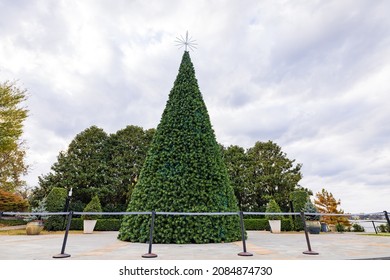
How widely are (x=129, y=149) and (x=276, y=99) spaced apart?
692 inches

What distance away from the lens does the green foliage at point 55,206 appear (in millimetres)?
14242

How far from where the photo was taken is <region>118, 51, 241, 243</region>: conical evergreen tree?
6.86 metres

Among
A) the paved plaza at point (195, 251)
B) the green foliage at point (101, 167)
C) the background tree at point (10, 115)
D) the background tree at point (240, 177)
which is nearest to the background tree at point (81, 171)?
the green foliage at point (101, 167)

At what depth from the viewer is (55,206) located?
14.2 meters

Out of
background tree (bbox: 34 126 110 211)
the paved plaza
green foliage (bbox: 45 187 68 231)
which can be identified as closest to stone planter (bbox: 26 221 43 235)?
green foliage (bbox: 45 187 68 231)

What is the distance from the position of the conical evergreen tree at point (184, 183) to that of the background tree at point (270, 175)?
1750cm

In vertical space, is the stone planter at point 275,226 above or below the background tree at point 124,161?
below

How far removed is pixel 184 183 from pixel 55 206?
1113 cm

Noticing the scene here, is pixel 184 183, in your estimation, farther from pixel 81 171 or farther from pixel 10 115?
pixel 10 115

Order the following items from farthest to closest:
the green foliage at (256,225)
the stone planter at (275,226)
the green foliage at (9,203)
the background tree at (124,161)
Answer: the background tree at (124,161) < the green foliage at (9,203) < the green foliage at (256,225) < the stone planter at (275,226)

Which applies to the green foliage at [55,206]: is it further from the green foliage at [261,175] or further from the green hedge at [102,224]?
the green foliage at [261,175]

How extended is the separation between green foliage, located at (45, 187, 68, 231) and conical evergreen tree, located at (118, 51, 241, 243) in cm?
903

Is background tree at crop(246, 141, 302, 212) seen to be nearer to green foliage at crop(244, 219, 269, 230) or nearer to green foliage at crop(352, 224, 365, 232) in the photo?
green foliage at crop(244, 219, 269, 230)

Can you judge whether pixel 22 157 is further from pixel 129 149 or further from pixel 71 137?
pixel 129 149
